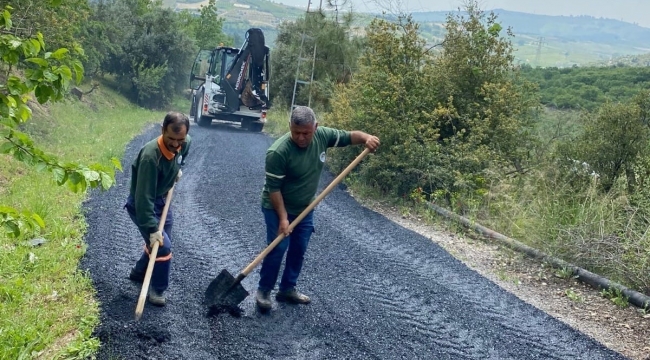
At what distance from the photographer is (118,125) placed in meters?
17.9

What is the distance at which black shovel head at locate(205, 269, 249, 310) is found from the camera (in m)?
4.82

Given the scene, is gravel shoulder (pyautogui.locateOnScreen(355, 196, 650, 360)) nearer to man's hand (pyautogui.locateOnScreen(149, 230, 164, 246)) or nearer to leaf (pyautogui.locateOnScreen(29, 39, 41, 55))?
man's hand (pyautogui.locateOnScreen(149, 230, 164, 246))

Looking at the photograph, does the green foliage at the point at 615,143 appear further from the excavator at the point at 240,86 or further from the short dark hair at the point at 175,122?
the excavator at the point at 240,86

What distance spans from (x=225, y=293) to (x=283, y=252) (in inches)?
21.6

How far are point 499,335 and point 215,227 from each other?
3.89 metres

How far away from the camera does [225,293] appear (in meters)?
4.86

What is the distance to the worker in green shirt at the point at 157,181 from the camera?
4414mm

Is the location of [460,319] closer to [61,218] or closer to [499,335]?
[499,335]

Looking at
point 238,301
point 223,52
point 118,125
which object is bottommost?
point 118,125

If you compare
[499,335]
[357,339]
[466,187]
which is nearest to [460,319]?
[499,335]

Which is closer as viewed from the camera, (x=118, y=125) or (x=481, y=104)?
(x=481, y=104)

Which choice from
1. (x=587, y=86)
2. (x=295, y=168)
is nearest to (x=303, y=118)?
(x=295, y=168)

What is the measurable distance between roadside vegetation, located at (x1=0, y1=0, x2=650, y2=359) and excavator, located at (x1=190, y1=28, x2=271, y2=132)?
1.46 metres

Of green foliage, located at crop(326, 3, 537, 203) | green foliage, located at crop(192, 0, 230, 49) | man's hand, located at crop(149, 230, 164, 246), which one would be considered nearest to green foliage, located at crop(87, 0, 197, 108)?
green foliage, located at crop(192, 0, 230, 49)
